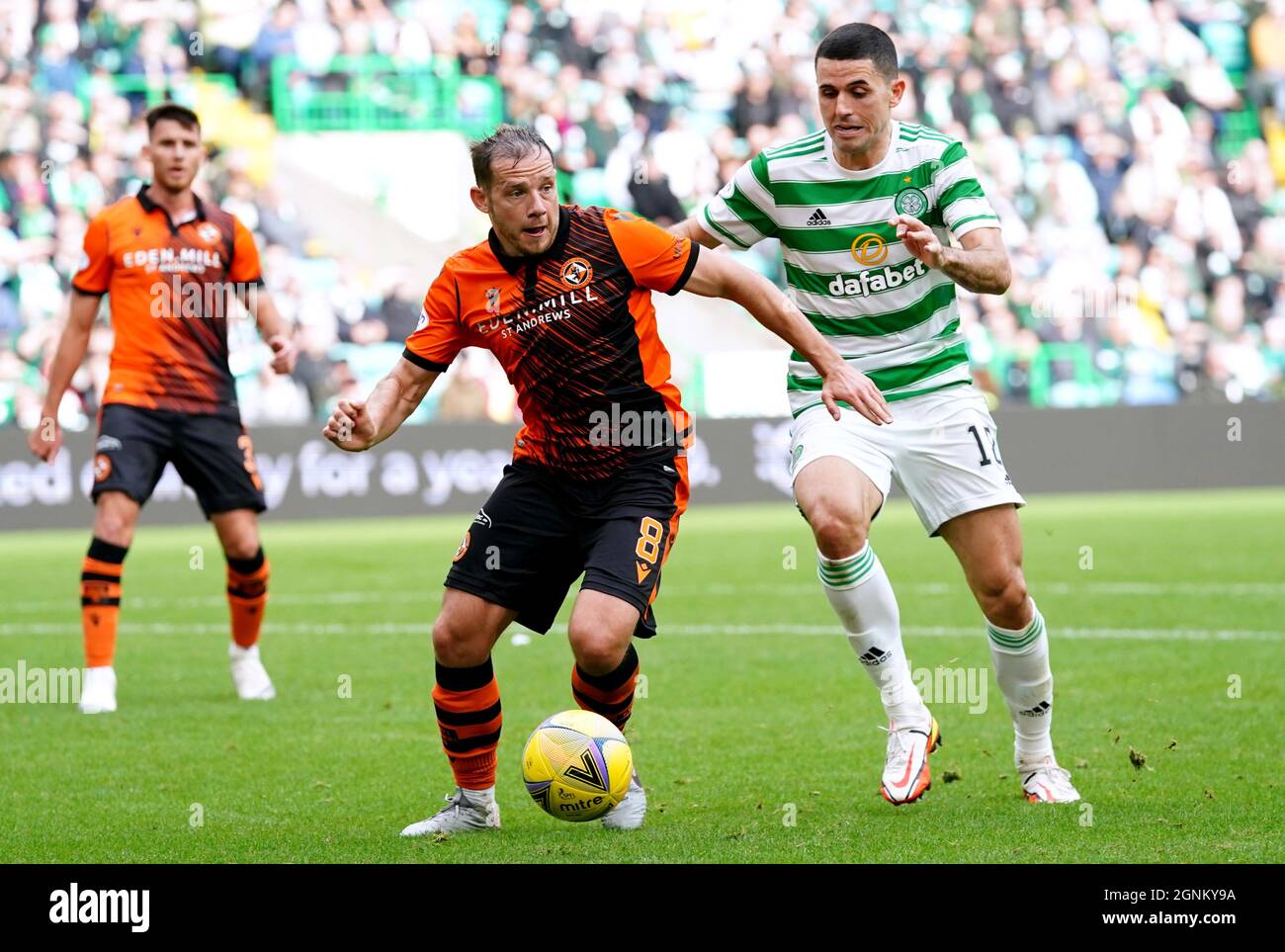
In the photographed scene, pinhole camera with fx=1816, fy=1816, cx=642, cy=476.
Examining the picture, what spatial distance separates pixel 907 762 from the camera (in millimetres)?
5926

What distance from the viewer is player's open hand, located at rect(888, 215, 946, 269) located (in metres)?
5.46

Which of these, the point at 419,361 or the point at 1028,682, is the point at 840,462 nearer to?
the point at 1028,682

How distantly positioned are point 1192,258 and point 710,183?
6.75m

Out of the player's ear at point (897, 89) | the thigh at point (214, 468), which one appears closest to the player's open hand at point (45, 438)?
the thigh at point (214, 468)

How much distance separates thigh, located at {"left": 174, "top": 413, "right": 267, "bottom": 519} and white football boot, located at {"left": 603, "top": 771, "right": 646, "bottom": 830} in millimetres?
3681

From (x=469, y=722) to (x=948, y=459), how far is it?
1.82 m

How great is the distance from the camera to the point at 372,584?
13.6 metres

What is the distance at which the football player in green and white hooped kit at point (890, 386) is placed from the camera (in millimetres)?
6004

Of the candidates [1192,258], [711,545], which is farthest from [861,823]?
[1192,258]

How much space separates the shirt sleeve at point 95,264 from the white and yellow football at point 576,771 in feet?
14.5

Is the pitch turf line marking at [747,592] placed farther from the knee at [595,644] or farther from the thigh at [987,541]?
the knee at [595,644]

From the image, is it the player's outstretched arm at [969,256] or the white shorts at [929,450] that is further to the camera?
the white shorts at [929,450]

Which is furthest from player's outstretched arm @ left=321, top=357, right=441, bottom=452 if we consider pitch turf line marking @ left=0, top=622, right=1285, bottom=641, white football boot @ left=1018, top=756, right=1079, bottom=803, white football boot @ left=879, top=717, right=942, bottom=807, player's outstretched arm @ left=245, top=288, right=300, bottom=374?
pitch turf line marking @ left=0, top=622, right=1285, bottom=641

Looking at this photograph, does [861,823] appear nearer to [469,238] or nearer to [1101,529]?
[1101,529]
